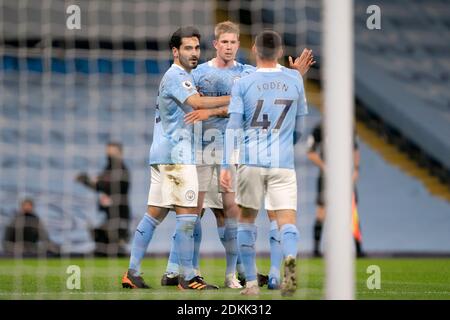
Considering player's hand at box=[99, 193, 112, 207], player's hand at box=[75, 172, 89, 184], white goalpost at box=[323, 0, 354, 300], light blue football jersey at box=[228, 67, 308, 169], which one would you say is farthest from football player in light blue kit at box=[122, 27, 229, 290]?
player's hand at box=[75, 172, 89, 184]

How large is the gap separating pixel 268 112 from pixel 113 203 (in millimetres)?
6383

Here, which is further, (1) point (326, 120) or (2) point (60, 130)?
(2) point (60, 130)

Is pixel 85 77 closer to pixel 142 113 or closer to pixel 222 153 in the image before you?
pixel 142 113

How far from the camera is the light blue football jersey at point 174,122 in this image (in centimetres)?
840

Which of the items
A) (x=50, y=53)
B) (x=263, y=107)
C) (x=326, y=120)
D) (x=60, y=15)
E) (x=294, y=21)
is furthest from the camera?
(x=294, y=21)

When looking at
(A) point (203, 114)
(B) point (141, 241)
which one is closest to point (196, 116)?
(A) point (203, 114)

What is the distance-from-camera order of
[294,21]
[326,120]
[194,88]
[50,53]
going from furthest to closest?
[294,21] < [50,53] < [194,88] < [326,120]

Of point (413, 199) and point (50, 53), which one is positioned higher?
point (50, 53)

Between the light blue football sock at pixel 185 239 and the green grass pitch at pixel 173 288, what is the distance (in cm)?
18

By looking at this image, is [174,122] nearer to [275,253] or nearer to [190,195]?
[190,195]

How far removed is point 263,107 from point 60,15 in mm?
7538

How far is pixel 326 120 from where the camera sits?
21.8ft

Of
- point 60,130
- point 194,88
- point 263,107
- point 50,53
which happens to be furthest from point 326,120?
point 60,130

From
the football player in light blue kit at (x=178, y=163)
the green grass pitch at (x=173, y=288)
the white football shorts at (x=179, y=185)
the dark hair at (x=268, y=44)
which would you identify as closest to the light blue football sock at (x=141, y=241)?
A: the football player in light blue kit at (x=178, y=163)
